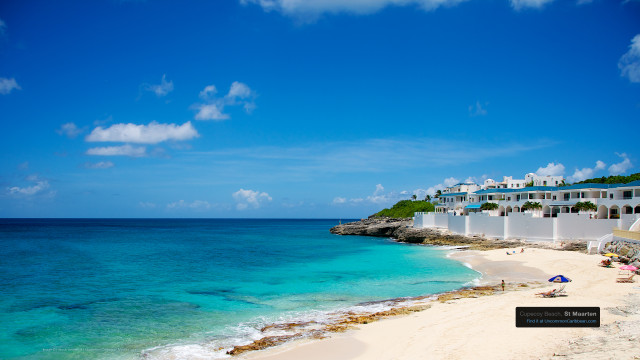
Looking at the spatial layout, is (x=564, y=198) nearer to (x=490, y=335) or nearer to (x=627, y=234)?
(x=627, y=234)

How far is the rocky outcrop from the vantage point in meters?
46.4

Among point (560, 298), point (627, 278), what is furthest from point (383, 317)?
point (627, 278)

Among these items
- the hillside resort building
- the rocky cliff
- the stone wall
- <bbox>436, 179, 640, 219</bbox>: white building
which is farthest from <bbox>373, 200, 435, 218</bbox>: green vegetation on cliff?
the stone wall

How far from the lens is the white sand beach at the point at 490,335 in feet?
36.9

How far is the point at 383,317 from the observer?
17.4 m

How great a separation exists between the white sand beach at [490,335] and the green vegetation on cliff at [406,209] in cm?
7826

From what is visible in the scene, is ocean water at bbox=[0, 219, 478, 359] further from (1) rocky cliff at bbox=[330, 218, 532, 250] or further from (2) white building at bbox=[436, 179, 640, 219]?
(2) white building at bbox=[436, 179, 640, 219]

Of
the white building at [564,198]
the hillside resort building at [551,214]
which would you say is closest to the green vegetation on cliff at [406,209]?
the hillside resort building at [551,214]

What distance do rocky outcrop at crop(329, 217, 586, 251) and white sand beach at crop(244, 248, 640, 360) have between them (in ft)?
81.0

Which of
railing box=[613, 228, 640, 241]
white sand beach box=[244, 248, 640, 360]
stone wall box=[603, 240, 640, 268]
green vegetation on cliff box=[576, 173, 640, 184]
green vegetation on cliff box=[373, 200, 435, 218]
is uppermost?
green vegetation on cliff box=[576, 173, 640, 184]

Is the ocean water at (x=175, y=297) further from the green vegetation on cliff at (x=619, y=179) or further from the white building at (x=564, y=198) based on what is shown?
the green vegetation on cliff at (x=619, y=179)

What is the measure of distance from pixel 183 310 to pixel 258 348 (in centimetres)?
768

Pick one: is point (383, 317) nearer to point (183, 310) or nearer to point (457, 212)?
point (183, 310)

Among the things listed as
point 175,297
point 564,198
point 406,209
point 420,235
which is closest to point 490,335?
point 175,297
